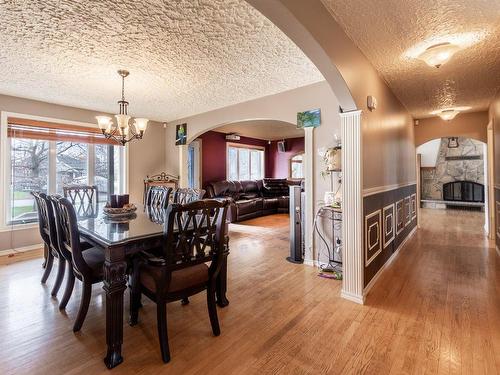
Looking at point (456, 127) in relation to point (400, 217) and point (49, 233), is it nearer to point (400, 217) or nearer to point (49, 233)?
point (400, 217)

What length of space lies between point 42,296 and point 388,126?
441 centimetres

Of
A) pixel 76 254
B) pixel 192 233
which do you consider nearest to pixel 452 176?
pixel 192 233

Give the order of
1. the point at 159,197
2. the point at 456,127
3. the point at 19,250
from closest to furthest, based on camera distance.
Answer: the point at 159,197
the point at 19,250
the point at 456,127

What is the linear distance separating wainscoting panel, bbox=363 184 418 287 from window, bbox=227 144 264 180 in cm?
486

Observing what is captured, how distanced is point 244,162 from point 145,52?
6100 millimetres

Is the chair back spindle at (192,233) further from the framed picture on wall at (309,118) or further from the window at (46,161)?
the window at (46,161)

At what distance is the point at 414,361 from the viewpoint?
1625mm

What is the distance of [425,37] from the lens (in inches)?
87.9

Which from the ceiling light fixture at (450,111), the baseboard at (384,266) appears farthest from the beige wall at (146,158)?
the ceiling light fixture at (450,111)

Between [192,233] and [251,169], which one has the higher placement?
[251,169]

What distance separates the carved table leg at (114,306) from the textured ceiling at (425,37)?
229 cm

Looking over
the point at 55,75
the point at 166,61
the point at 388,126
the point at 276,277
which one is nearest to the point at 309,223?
the point at 276,277

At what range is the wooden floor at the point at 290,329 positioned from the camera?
5.25 ft

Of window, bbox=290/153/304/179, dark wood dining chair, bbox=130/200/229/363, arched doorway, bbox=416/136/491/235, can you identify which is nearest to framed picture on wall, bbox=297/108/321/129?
dark wood dining chair, bbox=130/200/229/363
